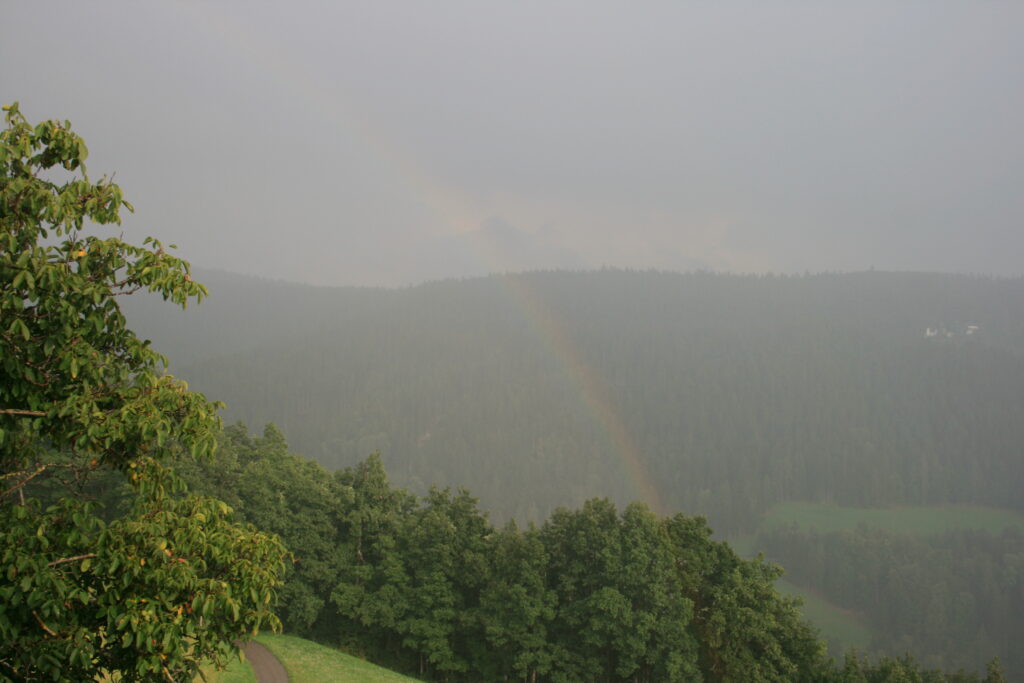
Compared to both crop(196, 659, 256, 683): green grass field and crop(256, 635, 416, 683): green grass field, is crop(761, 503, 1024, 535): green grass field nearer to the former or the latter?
crop(256, 635, 416, 683): green grass field

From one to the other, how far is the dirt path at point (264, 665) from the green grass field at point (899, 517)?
17079 centimetres

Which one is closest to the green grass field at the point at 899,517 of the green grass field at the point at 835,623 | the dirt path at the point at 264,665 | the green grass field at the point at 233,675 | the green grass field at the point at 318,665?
the green grass field at the point at 835,623

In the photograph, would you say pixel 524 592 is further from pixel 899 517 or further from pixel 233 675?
pixel 899 517

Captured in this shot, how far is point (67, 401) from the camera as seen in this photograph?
6746 millimetres

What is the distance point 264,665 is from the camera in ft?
87.9

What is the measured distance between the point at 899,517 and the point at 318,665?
203m

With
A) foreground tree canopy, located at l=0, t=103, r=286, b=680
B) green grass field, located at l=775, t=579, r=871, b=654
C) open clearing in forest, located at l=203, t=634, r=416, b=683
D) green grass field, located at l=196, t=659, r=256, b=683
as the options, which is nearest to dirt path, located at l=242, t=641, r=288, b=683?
open clearing in forest, located at l=203, t=634, r=416, b=683

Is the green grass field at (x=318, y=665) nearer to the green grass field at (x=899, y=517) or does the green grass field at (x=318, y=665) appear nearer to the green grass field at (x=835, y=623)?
the green grass field at (x=835, y=623)

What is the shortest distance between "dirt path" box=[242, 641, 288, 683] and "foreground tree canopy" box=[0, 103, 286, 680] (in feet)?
68.0

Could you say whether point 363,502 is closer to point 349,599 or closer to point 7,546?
point 349,599

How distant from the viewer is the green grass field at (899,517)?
174 m

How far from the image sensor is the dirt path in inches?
1003

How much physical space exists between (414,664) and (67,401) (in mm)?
35261

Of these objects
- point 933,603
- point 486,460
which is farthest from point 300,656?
point 486,460
